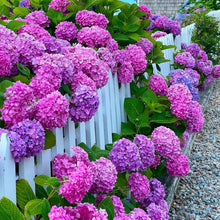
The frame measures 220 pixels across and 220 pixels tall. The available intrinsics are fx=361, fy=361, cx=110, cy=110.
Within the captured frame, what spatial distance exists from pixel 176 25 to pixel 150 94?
242cm

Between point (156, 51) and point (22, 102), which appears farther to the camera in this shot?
point (156, 51)

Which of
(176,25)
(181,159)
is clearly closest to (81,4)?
(181,159)

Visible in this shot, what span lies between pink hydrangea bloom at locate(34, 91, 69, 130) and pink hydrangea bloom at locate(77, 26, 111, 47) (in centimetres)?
90

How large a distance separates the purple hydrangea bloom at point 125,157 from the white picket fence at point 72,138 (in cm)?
20

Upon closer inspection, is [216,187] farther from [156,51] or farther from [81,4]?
[81,4]

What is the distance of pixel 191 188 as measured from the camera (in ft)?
10.9

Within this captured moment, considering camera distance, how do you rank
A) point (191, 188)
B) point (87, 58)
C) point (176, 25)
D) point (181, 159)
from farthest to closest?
point (176, 25) < point (191, 188) < point (181, 159) < point (87, 58)

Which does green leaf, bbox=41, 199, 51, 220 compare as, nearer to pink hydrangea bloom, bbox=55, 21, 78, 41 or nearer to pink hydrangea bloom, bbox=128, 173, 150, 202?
pink hydrangea bloom, bbox=128, 173, 150, 202

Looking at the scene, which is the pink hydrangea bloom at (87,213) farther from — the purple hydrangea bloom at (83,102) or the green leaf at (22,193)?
the purple hydrangea bloom at (83,102)

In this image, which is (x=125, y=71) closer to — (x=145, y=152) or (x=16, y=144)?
(x=145, y=152)

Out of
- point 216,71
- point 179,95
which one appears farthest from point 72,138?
point 216,71

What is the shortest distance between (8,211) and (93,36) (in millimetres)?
1336

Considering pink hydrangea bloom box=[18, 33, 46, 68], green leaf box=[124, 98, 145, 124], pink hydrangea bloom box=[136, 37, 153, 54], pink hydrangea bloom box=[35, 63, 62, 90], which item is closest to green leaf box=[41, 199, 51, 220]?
pink hydrangea bloom box=[35, 63, 62, 90]

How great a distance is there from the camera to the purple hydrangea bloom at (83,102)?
4.92 feet
